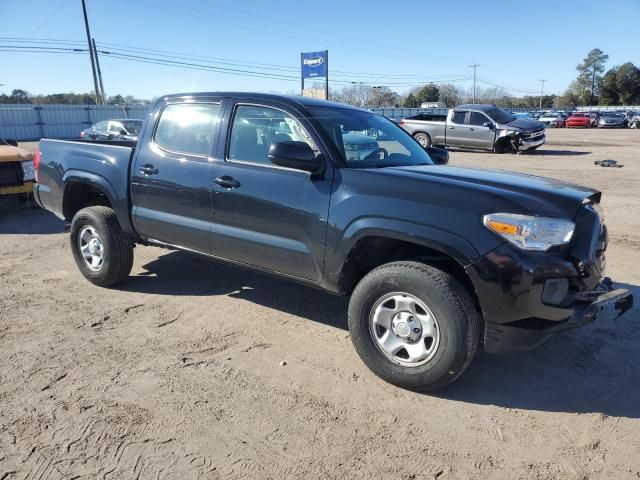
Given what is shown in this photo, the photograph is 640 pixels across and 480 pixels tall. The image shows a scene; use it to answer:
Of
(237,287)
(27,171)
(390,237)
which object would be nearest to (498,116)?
(27,171)

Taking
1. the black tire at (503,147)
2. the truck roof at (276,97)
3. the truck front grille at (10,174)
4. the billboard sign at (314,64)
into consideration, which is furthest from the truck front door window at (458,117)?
the truck roof at (276,97)

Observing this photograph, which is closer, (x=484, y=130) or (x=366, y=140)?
→ (x=366, y=140)

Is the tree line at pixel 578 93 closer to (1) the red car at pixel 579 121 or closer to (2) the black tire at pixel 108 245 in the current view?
(1) the red car at pixel 579 121

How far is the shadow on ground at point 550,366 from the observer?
3182 millimetres

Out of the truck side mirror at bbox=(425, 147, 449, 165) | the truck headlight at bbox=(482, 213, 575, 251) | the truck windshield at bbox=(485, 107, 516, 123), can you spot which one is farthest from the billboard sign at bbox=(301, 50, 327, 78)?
the truck headlight at bbox=(482, 213, 575, 251)

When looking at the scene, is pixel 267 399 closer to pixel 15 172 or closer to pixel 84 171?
pixel 84 171

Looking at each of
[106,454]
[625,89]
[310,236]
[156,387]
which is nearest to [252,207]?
[310,236]

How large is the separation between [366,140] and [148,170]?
197cm

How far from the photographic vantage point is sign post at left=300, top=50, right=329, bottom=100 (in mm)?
32781

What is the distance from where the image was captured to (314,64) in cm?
3334

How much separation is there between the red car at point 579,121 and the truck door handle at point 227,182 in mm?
53338

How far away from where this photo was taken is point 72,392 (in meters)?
3.20

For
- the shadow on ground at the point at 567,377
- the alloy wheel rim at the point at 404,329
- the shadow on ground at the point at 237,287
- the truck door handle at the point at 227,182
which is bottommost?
the shadow on ground at the point at 567,377

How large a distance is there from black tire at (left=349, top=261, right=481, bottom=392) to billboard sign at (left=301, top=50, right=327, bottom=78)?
31.3 meters
